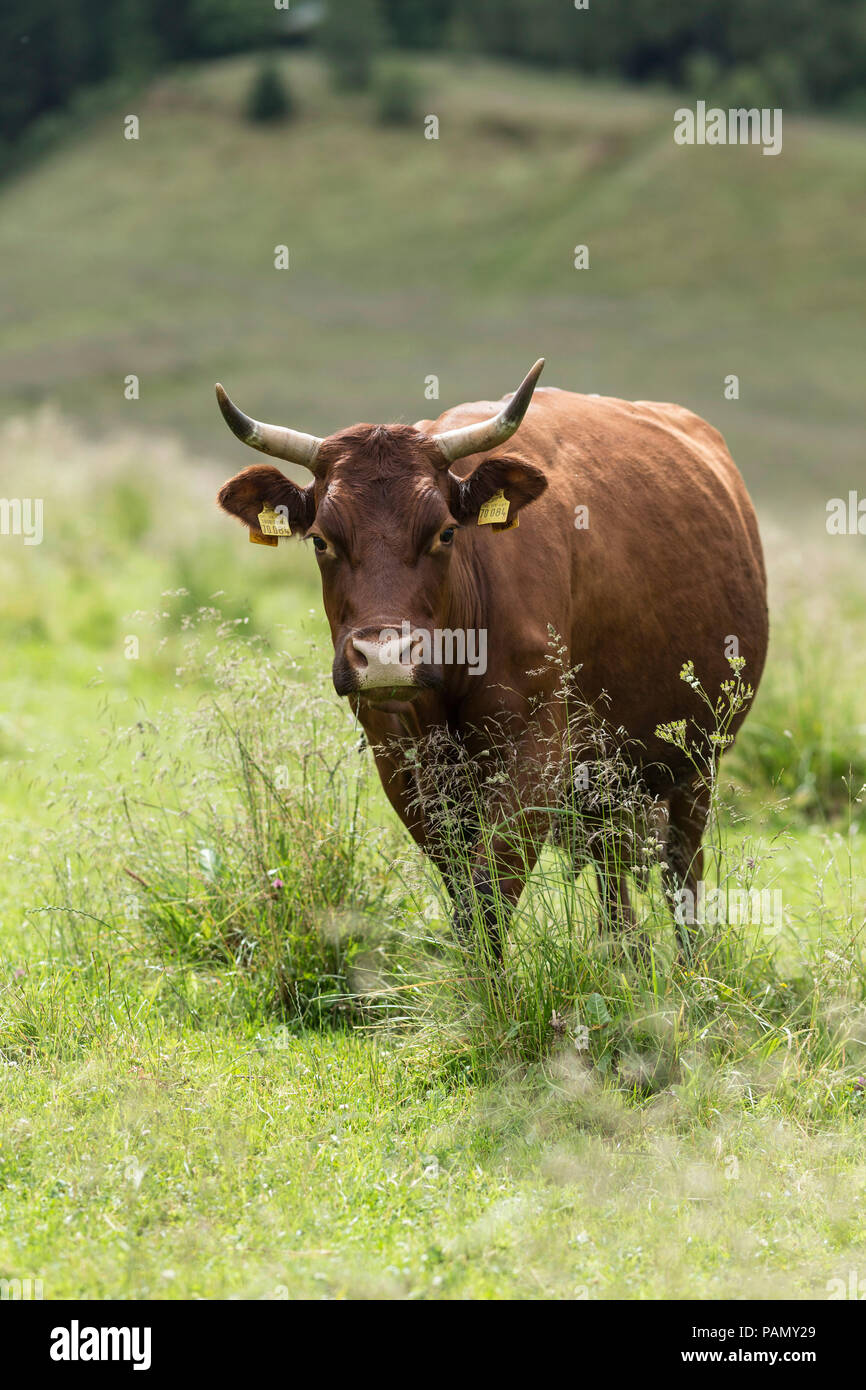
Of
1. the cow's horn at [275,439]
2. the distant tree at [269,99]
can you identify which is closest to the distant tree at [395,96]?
the distant tree at [269,99]

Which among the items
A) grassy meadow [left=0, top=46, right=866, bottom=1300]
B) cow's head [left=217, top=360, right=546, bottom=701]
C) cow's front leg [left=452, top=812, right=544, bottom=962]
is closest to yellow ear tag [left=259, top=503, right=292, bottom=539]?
cow's head [left=217, top=360, right=546, bottom=701]

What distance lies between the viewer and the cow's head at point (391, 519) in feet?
16.3

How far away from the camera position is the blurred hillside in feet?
161

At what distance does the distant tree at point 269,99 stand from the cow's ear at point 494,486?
264 ft

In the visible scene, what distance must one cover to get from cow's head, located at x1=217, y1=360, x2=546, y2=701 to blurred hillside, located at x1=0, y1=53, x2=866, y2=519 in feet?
112

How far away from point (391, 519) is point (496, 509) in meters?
0.46

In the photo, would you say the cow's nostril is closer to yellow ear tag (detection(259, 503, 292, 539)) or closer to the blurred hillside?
yellow ear tag (detection(259, 503, 292, 539))

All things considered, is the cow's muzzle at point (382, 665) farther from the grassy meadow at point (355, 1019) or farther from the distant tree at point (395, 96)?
the distant tree at point (395, 96)

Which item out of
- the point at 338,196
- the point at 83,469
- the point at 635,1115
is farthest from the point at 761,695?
the point at 338,196

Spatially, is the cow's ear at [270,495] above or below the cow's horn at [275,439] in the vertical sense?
below

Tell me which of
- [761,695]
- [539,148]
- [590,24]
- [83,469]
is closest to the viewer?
[761,695]

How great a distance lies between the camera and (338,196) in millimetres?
74375
